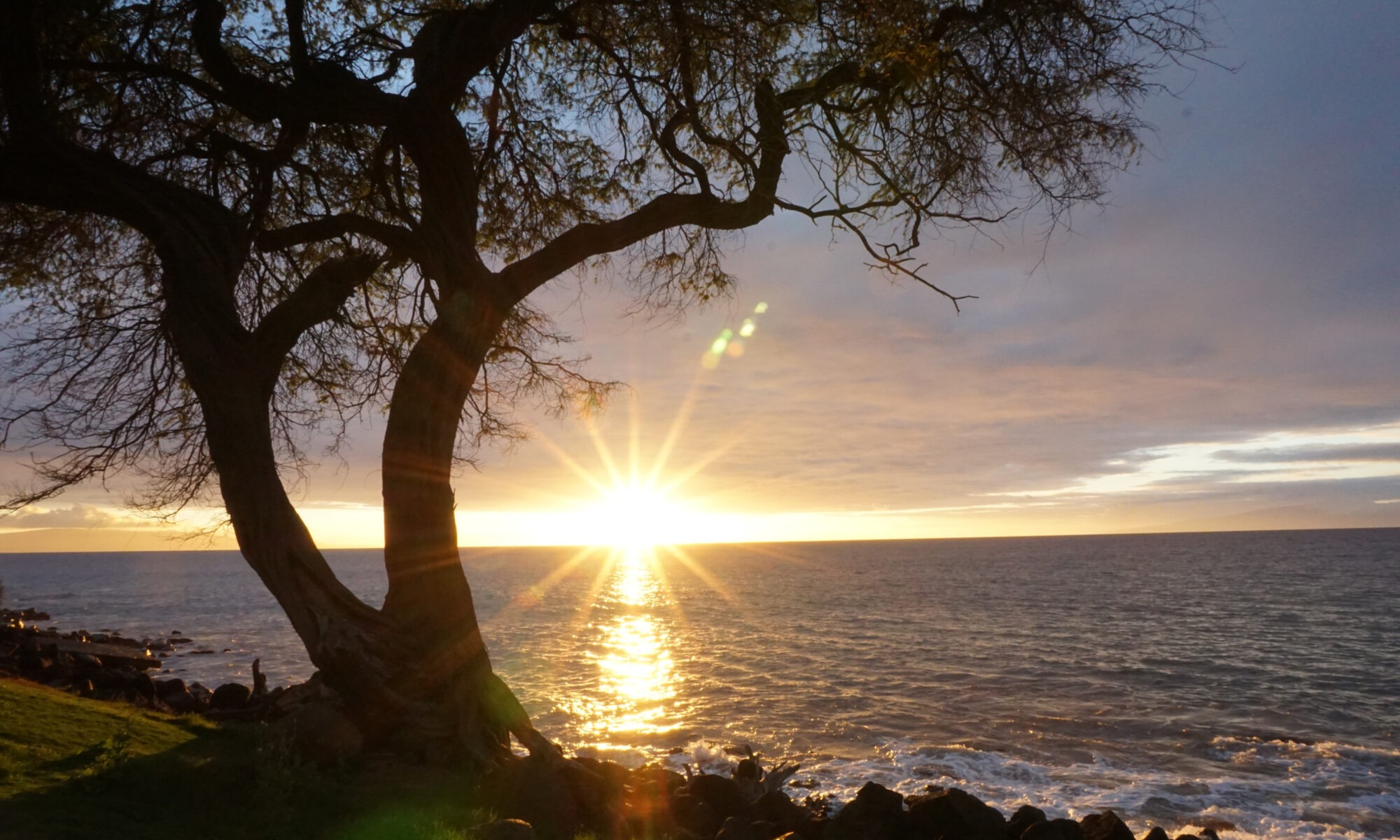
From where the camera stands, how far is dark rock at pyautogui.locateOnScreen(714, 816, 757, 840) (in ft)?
36.9

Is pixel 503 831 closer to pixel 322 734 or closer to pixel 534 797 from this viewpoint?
pixel 534 797

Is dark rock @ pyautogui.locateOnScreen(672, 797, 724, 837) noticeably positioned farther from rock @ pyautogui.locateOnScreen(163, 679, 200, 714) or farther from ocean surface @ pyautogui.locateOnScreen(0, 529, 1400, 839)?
rock @ pyautogui.locateOnScreen(163, 679, 200, 714)

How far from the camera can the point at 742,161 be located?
9055mm

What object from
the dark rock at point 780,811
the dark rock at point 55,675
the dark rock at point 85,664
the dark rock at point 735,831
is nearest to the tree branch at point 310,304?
the dark rock at point 55,675

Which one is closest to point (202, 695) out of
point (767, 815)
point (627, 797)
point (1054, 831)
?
point (627, 797)

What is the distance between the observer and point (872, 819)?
484 inches

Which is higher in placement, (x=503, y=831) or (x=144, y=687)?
(x=144, y=687)

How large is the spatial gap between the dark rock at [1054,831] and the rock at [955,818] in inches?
16.1

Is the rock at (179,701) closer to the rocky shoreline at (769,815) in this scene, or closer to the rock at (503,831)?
the rocky shoreline at (769,815)

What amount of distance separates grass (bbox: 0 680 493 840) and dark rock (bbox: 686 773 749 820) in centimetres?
563

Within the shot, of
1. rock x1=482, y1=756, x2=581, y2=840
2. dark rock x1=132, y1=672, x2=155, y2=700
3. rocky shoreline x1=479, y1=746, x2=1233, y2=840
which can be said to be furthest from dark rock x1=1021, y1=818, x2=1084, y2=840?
dark rock x1=132, y1=672, x2=155, y2=700

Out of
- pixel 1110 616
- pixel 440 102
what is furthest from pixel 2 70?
pixel 1110 616

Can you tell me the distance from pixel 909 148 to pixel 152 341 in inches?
364

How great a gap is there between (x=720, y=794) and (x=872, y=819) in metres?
2.42
